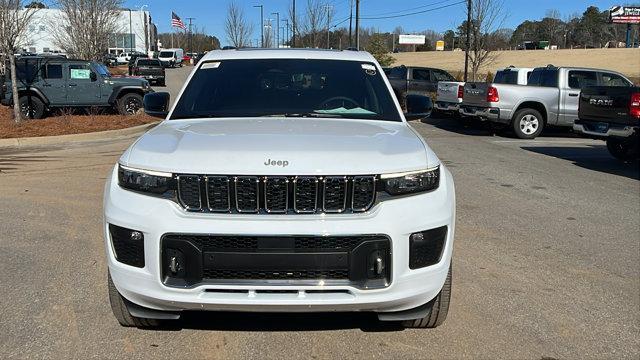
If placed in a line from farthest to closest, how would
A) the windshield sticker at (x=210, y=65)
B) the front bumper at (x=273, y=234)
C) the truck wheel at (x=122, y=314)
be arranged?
1. the windshield sticker at (x=210, y=65)
2. the truck wheel at (x=122, y=314)
3. the front bumper at (x=273, y=234)

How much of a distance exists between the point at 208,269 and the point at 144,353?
79 centimetres

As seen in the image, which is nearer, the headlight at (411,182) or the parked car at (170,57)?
the headlight at (411,182)

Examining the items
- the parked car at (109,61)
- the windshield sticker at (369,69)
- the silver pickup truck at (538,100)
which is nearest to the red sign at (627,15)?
the parked car at (109,61)

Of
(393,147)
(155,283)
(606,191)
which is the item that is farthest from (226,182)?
(606,191)

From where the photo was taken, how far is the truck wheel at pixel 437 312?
338 centimetres

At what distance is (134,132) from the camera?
47.1ft

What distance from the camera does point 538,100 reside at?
15172mm

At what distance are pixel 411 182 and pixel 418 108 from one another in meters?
1.98

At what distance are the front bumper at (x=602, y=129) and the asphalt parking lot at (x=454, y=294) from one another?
2178 mm

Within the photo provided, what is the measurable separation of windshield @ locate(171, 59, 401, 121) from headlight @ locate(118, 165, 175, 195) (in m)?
1.17

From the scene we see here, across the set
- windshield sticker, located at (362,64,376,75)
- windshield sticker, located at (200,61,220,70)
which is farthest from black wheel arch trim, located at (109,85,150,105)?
windshield sticker, located at (362,64,376,75)

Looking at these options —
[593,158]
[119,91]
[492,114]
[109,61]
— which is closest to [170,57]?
[109,61]

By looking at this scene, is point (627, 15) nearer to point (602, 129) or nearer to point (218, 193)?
point (602, 129)

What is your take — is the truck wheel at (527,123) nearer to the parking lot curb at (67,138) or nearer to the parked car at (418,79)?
the parked car at (418,79)
